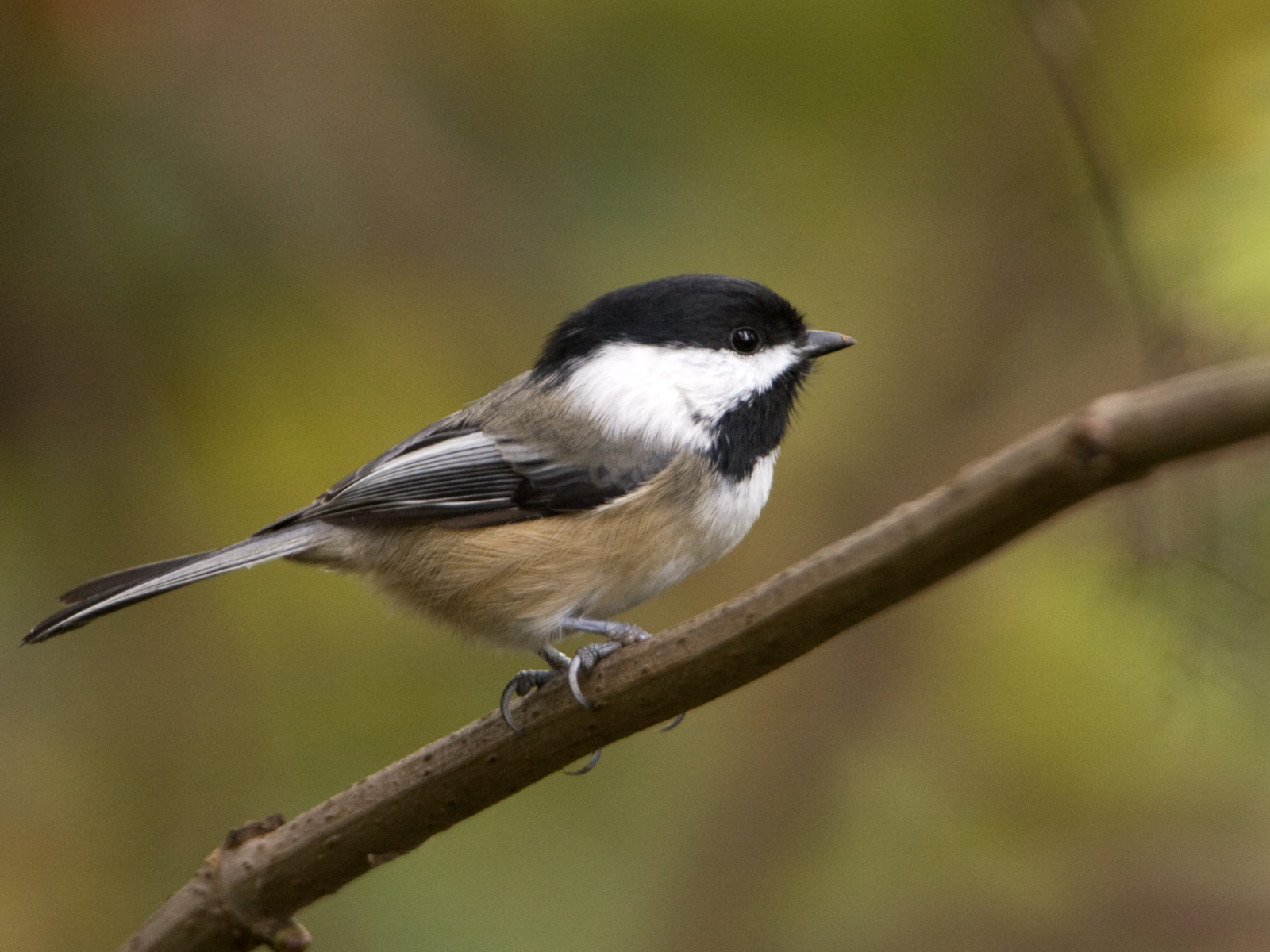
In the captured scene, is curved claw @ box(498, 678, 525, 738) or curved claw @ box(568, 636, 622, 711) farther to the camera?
curved claw @ box(498, 678, 525, 738)

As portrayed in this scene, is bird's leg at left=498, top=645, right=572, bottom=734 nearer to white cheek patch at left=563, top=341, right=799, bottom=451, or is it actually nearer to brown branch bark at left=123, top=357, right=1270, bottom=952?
brown branch bark at left=123, top=357, right=1270, bottom=952

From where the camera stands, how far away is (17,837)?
108 inches

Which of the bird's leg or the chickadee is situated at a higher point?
the chickadee

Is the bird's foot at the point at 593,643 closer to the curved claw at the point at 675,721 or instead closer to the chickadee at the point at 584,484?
the chickadee at the point at 584,484

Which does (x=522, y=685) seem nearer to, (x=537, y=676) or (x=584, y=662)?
(x=537, y=676)

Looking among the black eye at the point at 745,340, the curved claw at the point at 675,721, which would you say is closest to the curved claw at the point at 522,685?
the curved claw at the point at 675,721

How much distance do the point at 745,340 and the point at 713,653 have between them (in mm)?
1165

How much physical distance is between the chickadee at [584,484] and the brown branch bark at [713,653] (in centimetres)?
39

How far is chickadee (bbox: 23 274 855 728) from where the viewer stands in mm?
2299

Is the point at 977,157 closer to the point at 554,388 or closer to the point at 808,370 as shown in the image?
the point at 808,370

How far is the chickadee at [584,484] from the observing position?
7.54ft

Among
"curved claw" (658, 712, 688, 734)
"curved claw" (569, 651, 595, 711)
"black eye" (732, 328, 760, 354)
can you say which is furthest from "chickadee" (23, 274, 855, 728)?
"curved claw" (569, 651, 595, 711)

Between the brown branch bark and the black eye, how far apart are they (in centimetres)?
97

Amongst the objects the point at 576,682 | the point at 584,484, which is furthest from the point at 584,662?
the point at 584,484
